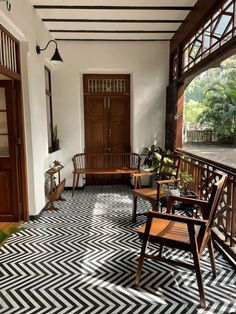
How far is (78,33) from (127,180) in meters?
3.00

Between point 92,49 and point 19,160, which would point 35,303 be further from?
point 92,49

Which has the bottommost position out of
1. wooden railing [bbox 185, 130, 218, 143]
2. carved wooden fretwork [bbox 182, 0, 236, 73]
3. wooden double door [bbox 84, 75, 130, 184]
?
wooden railing [bbox 185, 130, 218, 143]

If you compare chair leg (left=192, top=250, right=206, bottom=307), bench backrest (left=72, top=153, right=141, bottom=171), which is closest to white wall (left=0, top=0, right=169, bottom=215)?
bench backrest (left=72, top=153, right=141, bottom=171)

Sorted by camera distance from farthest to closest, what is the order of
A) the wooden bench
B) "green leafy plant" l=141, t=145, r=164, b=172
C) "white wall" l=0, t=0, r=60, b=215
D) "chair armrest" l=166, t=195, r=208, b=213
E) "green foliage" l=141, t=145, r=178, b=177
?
1. the wooden bench
2. "green leafy plant" l=141, t=145, r=164, b=172
3. "green foliage" l=141, t=145, r=178, b=177
4. "white wall" l=0, t=0, r=60, b=215
5. "chair armrest" l=166, t=195, r=208, b=213

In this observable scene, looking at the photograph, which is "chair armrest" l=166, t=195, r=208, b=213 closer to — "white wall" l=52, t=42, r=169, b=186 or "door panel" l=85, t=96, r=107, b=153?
"white wall" l=52, t=42, r=169, b=186

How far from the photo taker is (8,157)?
3.26 metres

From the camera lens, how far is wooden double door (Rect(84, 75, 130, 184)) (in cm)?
513

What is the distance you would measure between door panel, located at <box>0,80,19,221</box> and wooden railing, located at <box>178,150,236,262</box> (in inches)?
96.2

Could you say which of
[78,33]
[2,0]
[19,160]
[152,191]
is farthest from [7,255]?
[78,33]

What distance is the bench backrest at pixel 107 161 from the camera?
516cm

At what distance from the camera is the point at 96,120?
521 cm

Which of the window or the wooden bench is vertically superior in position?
the window

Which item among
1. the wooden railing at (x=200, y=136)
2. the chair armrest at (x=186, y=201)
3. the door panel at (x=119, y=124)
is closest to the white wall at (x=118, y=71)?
the door panel at (x=119, y=124)

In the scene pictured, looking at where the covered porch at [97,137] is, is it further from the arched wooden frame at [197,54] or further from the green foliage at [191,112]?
the green foliage at [191,112]
